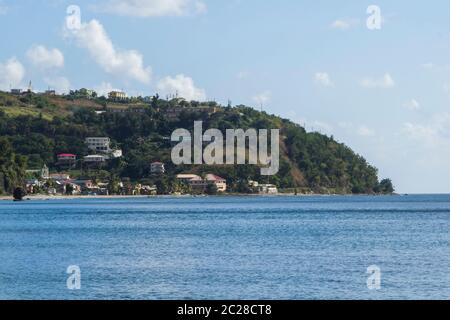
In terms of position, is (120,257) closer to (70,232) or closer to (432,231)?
(70,232)

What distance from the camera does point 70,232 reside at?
97938 mm

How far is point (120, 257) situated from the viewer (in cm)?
6581

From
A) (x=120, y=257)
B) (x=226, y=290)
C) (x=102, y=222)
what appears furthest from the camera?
(x=102, y=222)

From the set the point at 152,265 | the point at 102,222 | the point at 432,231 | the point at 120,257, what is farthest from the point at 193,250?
the point at 102,222

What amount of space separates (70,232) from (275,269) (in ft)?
145

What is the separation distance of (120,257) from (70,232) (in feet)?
109

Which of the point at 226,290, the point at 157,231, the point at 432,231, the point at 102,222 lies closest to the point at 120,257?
the point at 226,290

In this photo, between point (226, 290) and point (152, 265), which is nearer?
point (226, 290)
